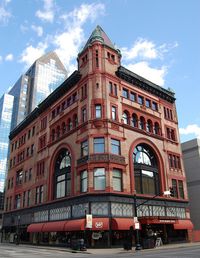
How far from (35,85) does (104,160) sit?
135236 mm

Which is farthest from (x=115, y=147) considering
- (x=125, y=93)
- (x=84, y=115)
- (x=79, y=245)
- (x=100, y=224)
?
(x=79, y=245)

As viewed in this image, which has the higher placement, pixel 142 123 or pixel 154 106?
pixel 154 106

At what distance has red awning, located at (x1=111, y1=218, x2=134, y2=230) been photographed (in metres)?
34.7

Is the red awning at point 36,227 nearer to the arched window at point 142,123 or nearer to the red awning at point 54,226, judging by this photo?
the red awning at point 54,226

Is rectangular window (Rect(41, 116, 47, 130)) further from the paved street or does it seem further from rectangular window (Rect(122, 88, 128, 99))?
the paved street

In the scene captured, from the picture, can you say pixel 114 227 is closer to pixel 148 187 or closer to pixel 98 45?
pixel 148 187

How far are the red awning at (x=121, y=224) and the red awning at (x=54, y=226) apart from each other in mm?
7549

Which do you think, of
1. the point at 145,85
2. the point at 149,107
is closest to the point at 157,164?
the point at 149,107

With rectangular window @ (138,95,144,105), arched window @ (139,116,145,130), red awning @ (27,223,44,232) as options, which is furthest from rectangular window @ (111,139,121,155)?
red awning @ (27,223,44,232)

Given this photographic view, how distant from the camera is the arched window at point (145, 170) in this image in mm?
42375

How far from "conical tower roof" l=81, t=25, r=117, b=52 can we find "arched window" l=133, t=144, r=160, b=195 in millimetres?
16991

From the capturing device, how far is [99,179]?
123 feet

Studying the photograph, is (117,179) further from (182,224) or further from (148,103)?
(148,103)

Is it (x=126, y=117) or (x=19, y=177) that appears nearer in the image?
(x=126, y=117)
